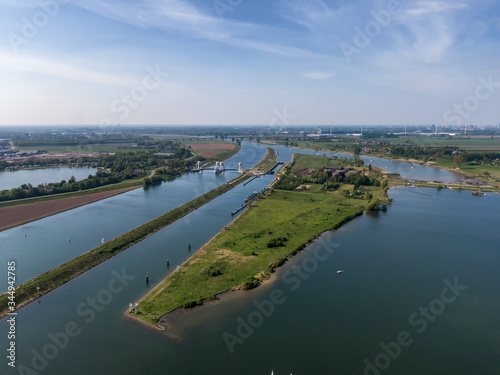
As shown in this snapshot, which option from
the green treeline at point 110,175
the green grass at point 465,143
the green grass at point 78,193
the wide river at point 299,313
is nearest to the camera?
the wide river at point 299,313

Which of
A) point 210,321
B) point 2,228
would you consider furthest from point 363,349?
point 2,228

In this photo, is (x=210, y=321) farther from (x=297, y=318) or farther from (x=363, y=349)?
(x=363, y=349)

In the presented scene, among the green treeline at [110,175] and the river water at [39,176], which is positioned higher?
the green treeline at [110,175]

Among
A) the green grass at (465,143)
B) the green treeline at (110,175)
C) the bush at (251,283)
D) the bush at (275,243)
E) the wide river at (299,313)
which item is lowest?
the wide river at (299,313)

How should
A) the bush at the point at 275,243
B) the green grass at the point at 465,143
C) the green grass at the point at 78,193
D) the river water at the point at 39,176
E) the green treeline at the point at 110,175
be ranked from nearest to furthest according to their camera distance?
the bush at the point at 275,243, the green grass at the point at 78,193, the green treeline at the point at 110,175, the river water at the point at 39,176, the green grass at the point at 465,143

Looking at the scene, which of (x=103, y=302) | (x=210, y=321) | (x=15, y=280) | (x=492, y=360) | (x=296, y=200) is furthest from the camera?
(x=296, y=200)

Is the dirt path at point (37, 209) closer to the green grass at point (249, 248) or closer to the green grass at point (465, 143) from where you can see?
the green grass at point (249, 248)

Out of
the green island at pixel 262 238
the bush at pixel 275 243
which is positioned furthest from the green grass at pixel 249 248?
the bush at pixel 275 243
